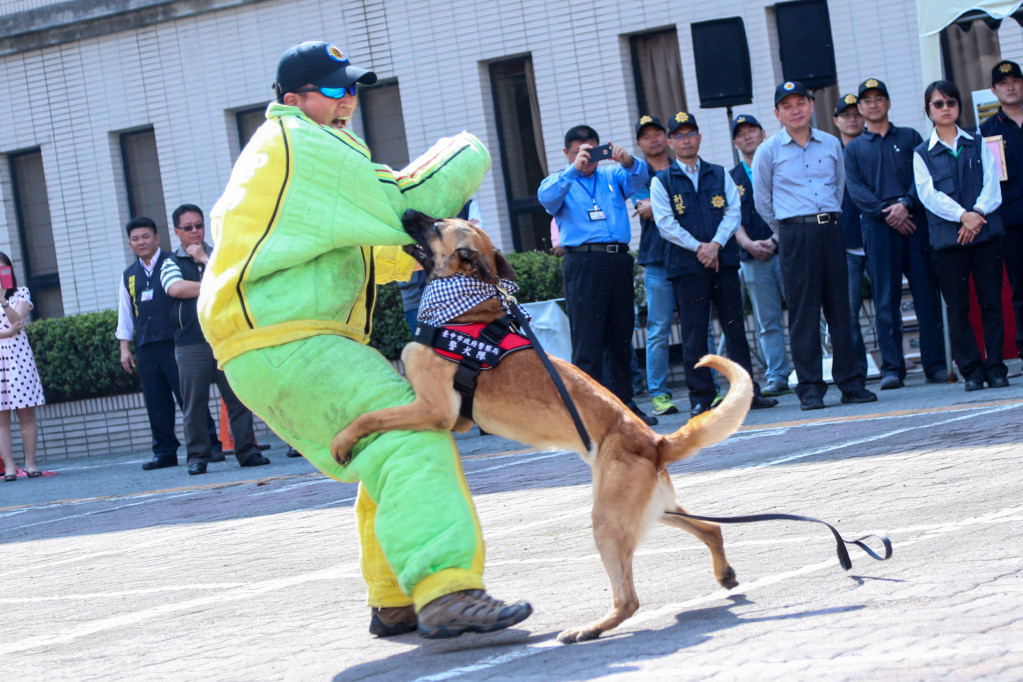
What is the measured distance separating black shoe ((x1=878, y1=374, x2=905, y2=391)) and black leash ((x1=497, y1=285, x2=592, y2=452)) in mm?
7250

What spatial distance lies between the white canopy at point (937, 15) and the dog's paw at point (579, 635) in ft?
27.2

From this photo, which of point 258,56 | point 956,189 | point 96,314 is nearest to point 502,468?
point 956,189

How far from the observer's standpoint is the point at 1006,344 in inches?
444

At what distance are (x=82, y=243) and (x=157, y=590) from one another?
13.8m

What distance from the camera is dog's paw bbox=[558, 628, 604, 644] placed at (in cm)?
410

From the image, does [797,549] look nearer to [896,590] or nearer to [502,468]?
[896,590]

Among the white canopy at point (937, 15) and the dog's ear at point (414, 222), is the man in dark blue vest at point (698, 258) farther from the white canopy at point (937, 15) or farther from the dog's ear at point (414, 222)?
the dog's ear at point (414, 222)

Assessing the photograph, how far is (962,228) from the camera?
1010 cm

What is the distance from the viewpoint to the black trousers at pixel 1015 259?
35.3 ft

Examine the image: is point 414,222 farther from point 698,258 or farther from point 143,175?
point 143,175

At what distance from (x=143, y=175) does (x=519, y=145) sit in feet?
18.7

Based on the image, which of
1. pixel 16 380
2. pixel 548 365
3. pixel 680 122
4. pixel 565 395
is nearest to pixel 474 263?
pixel 548 365

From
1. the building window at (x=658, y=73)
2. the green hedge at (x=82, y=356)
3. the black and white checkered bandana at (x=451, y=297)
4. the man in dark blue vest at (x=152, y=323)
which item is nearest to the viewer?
the black and white checkered bandana at (x=451, y=297)

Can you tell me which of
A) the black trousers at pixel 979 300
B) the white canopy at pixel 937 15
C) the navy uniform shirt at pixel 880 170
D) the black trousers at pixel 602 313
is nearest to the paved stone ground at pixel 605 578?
the black trousers at pixel 979 300
